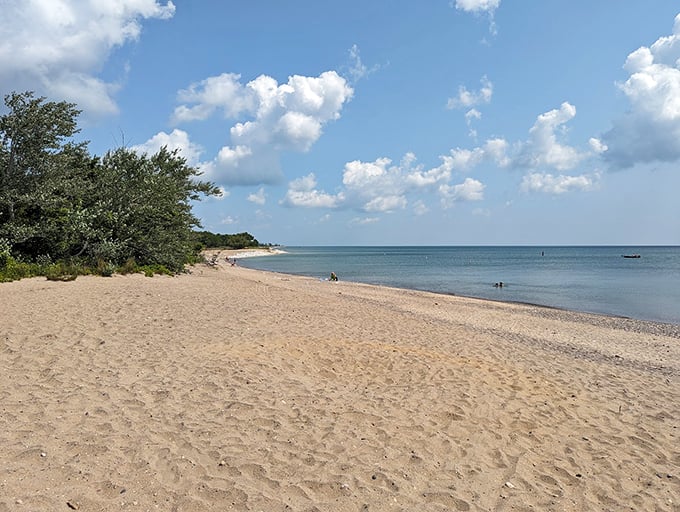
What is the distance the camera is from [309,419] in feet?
18.7

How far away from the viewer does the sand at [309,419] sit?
4.20m

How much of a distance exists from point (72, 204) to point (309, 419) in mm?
18067

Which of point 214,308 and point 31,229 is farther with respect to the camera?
point 31,229

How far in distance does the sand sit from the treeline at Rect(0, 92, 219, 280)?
26.9 feet

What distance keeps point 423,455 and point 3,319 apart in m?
9.00

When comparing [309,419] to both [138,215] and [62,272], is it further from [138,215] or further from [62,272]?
[138,215]

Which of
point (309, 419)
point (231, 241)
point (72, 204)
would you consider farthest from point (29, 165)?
point (231, 241)

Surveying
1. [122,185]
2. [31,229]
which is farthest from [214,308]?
[122,185]

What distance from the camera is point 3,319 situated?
371 inches

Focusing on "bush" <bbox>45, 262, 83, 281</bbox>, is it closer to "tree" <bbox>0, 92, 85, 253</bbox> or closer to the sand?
"tree" <bbox>0, 92, 85, 253</bbox>

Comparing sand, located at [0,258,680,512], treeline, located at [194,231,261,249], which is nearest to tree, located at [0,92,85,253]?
sand, located at [0,258,680,512]

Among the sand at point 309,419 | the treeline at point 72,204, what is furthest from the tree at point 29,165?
the sand at point 309,419

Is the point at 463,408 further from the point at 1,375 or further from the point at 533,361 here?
the point at 1,375

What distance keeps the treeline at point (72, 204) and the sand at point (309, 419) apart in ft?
26.9
